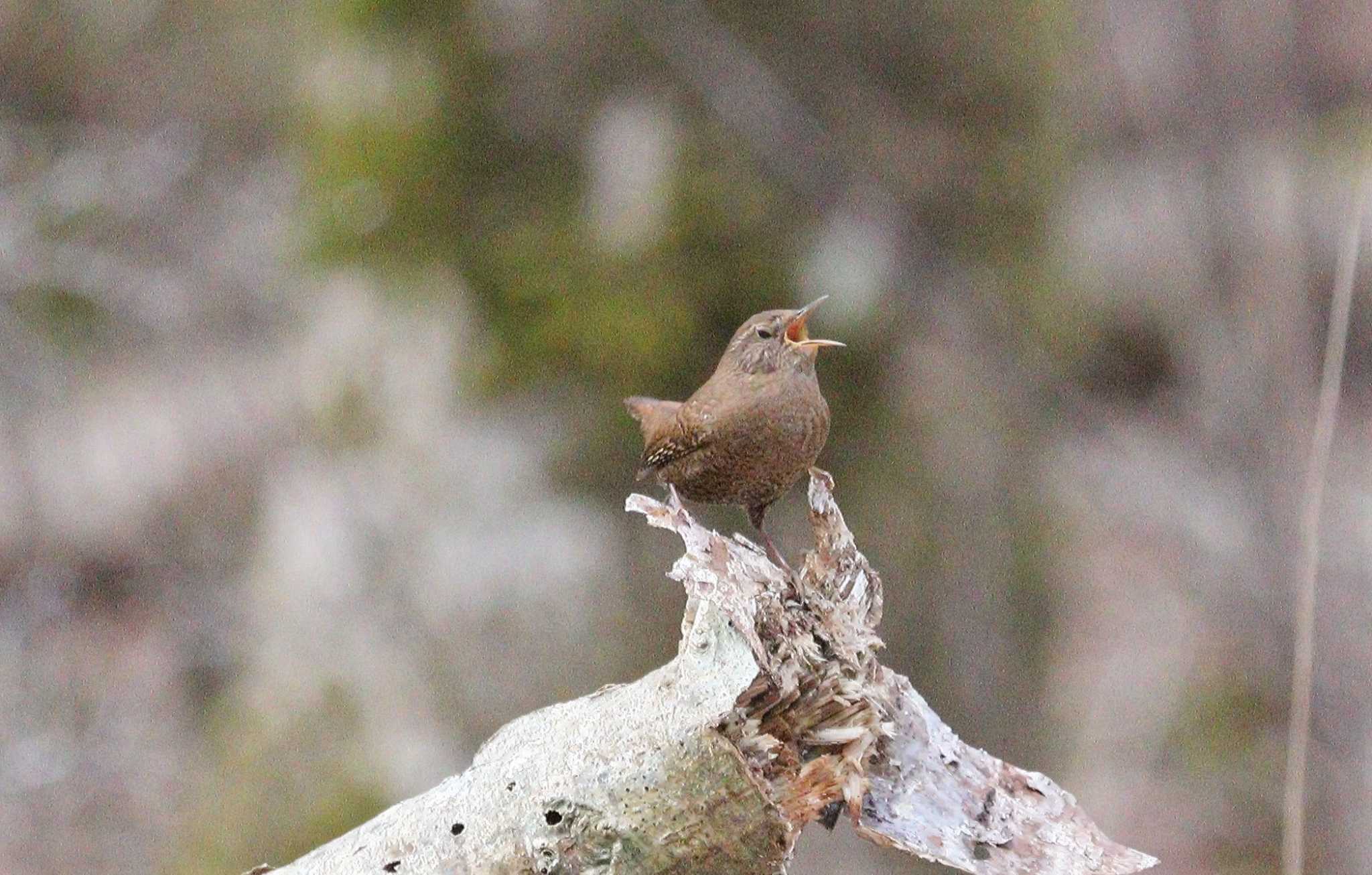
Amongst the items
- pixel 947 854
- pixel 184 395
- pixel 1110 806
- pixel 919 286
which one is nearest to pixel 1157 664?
pixel 1110 806

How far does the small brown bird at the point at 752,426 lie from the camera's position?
2434 millimetres

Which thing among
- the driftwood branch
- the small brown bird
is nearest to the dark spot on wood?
the driftwood branch

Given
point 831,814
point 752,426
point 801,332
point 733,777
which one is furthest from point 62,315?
point 733,777

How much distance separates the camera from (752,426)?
2428 millimetres

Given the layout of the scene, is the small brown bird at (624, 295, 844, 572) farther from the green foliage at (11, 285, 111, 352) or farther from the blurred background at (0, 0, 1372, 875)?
the green foliage at (11, 285, 111, 352)

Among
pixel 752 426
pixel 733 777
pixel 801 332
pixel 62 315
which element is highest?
pixel 62 315

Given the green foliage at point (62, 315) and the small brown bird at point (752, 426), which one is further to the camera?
the green foliage at point (62, 315)

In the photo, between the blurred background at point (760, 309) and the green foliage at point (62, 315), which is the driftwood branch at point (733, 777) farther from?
the green foliage at point (62, 315)

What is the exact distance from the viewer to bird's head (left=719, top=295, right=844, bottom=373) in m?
2.57

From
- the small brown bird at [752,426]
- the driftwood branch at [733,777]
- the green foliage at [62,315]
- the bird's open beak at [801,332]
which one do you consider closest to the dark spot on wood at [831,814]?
the driftwood branch at [733,777]

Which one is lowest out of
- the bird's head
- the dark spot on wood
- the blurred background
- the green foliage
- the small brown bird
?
the dark spot on wood

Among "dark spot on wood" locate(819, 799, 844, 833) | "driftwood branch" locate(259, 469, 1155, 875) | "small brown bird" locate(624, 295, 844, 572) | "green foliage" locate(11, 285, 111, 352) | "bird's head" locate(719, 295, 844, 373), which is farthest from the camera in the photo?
"green foliage" locate(11, 285, 111, 352)

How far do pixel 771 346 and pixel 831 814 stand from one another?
1.05 meters

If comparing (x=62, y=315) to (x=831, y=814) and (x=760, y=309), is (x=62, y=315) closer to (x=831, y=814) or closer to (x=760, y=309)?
(x=760, y=309)
